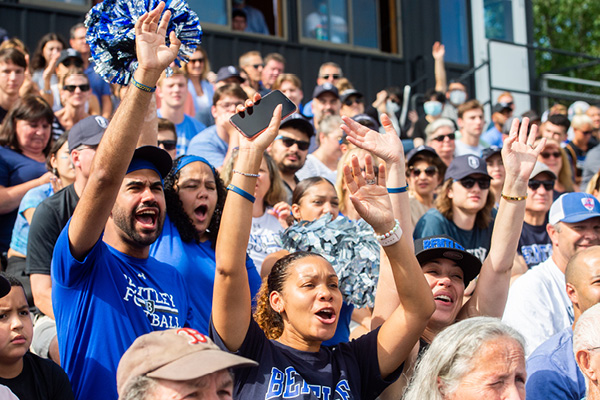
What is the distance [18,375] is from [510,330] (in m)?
2.02

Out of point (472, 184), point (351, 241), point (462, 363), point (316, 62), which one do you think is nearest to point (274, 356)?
point (462, 363)

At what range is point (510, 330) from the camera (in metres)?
2.93

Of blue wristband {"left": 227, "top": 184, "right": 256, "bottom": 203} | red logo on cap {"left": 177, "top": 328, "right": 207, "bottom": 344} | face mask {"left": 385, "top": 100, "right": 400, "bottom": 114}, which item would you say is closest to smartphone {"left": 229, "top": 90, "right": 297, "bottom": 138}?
blue wristband {"left": 227, "top": 184, "right": 256, "bottom": 203}

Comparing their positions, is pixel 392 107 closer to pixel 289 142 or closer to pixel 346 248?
pixel 289 142

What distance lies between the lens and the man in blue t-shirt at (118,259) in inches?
111

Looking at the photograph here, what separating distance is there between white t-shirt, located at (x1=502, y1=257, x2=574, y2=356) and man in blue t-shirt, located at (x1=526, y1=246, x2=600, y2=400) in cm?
44

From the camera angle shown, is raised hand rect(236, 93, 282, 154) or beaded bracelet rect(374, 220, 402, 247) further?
beaded bracelet rect(374, 220, 402, 247)

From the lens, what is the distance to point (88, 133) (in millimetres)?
4051

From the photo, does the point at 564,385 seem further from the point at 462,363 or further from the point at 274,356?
the point at 274,356

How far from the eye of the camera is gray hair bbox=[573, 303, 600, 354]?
3104 mm

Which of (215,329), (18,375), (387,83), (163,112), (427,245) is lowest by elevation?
(18,375)

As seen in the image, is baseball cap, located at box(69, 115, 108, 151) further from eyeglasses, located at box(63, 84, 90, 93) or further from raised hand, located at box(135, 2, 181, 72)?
eyeglasses, located at box(63, 84, 90, 93)

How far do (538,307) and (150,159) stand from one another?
96.1 inches

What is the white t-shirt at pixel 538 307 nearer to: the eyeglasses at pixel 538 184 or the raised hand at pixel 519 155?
the raised hand at pixel 519 155
